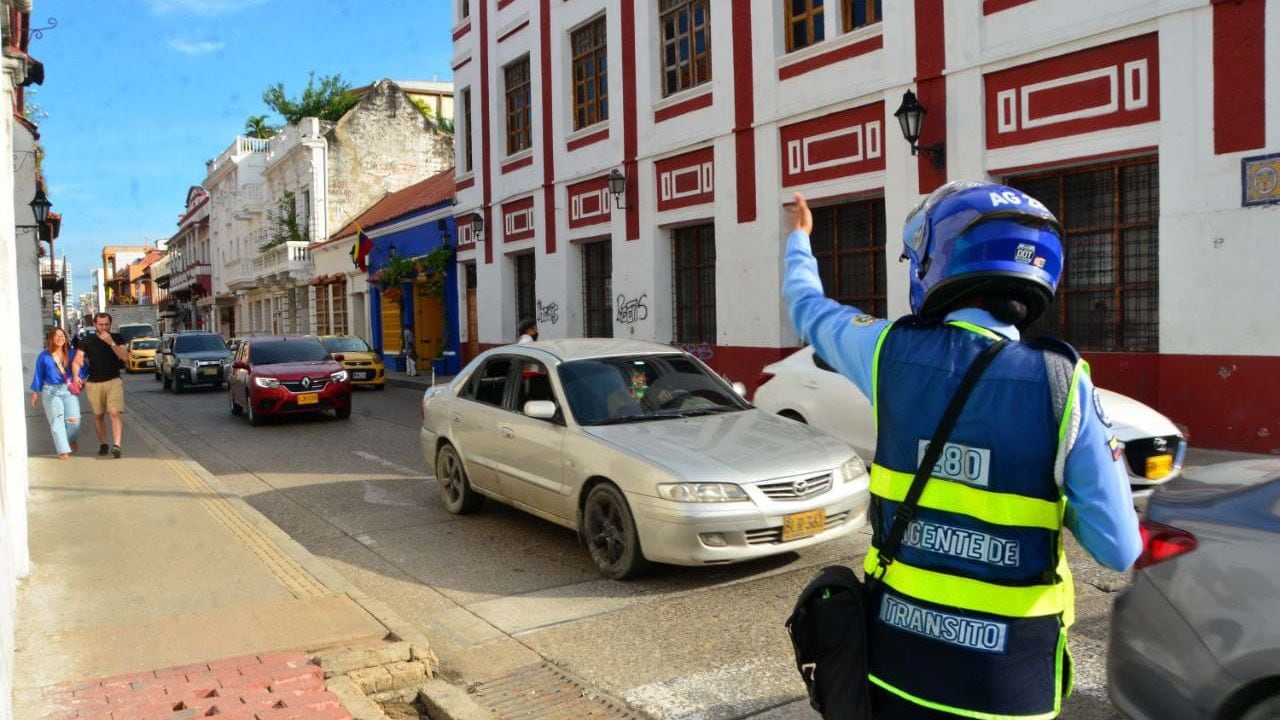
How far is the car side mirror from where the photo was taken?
7.12 meters

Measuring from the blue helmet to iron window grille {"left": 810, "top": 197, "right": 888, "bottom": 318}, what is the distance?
12.0 m

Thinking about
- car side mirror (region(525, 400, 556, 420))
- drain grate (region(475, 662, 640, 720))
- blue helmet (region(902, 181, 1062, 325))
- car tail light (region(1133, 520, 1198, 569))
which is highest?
blue helmet (region(902, 181, 1062, 325))

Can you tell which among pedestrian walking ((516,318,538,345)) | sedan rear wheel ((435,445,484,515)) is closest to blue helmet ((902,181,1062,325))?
sedan rear wheel ((435,445,484,515))

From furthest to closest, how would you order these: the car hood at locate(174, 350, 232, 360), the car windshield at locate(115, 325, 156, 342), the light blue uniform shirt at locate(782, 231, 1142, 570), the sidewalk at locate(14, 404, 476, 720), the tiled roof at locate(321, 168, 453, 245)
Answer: the car windshield at locate(115, 325, 156, 342) → the tiled roof at locate(321, 168, 453, 245) → the car hood at locate(174, 350, 232, 360) → the sidewalk at locate(14, 404, 476, 720) → the light blue uniform shirt at locate(782, 231, 1142, 570)

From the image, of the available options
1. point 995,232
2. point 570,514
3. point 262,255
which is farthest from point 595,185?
point 262,255

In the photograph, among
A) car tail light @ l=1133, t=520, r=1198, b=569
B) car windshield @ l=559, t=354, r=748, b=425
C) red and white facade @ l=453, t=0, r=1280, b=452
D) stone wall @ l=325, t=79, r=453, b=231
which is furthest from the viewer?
stone wall @ l=325, t=79, r=453, b=231

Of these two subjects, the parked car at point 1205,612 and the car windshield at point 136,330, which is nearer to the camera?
the parked car at point 1205,612

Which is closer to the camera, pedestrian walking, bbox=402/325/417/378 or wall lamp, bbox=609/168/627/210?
wall lamp, bbox=609/168/627/210

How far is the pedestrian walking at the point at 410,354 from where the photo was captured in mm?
28484

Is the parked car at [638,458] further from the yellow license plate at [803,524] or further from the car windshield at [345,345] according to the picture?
the car windshield at [345,345]

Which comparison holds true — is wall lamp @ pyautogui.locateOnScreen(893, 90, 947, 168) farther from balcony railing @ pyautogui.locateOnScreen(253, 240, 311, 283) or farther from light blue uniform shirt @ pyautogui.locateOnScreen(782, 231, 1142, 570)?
balcony railing @ pyautogui.locateOnScreen(253, 240, 311, 283)

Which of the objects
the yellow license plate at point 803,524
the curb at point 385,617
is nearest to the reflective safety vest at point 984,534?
the curb at point 385,617

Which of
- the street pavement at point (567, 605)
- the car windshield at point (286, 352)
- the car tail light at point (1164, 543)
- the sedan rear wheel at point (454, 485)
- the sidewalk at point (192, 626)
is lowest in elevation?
the street pavement at point (567, 605)

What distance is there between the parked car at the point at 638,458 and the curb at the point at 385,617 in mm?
1492
